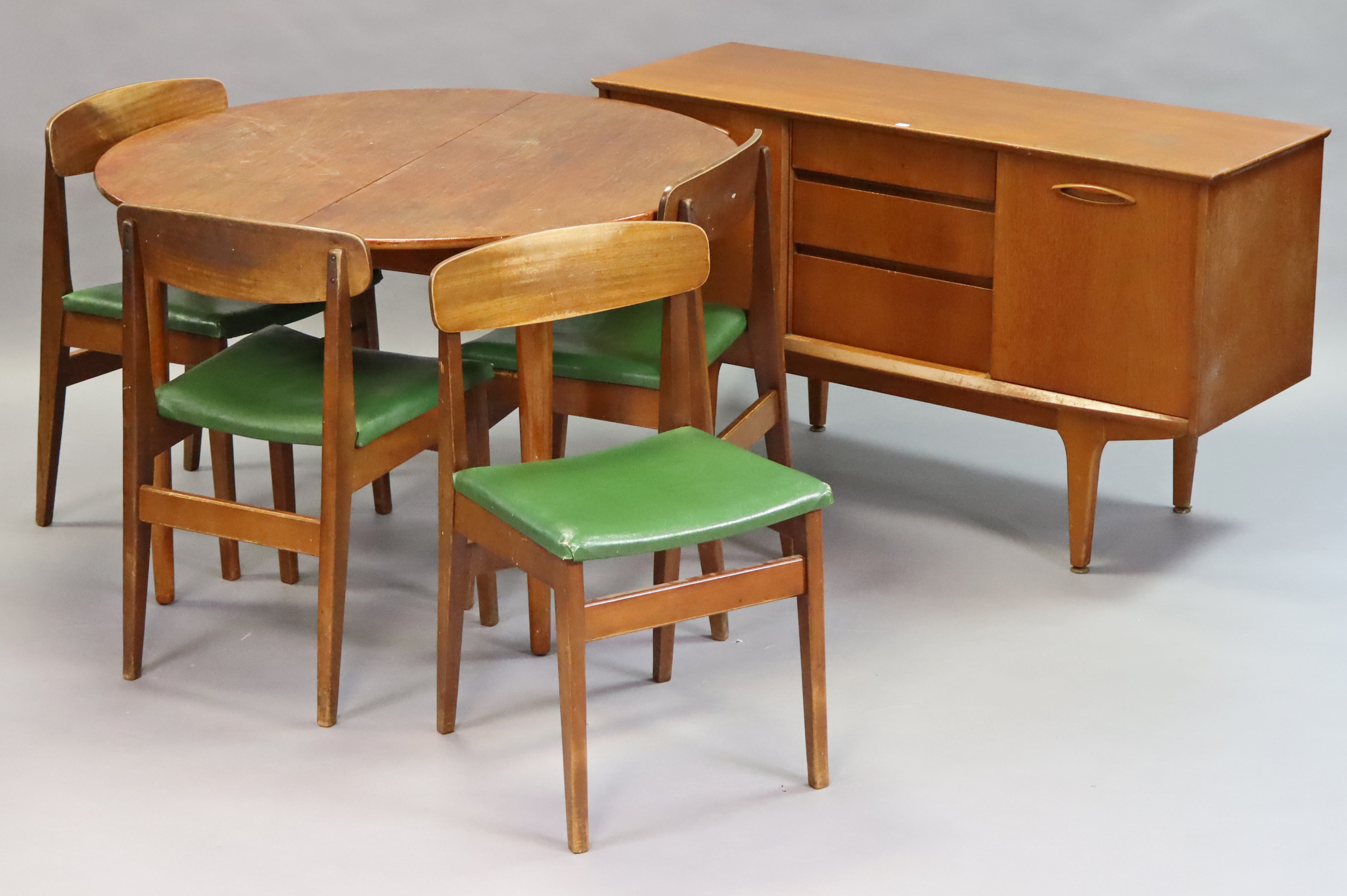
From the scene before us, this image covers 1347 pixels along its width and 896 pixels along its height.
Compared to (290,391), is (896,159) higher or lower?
higher

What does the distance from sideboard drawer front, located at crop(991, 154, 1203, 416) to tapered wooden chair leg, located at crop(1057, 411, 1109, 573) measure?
0.07 m

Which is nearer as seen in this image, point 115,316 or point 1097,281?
point 1097,281

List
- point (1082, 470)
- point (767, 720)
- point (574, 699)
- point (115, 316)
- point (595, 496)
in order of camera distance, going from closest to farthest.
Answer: point (574, 699) < point (595, 496) < point (767, 720) < point (1082, 470) < point (115, 316)

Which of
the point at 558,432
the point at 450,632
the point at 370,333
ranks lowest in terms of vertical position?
the point at 450,632

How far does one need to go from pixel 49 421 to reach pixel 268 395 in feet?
3.39

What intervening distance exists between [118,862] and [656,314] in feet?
4.97

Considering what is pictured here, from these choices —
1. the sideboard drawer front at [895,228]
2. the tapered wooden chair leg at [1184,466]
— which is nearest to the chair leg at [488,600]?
the sideboard drawer front at [895,228]

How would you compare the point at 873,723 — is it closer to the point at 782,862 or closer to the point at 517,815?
the point at 782,862

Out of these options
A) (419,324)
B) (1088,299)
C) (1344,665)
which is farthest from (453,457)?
(419,324)

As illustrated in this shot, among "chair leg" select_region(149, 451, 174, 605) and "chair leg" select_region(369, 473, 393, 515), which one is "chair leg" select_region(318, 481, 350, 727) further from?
"chair leg" select_region(369, 473, 393, 515)

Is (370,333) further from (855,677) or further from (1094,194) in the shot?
(1094,194)

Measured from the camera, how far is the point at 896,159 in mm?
3906

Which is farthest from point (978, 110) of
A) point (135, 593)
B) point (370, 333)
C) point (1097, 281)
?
point (135, 593)

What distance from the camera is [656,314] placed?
147 inches
